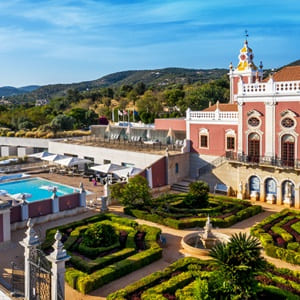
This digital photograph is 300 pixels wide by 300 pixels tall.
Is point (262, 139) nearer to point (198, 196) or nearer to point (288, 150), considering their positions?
point (288, 150)

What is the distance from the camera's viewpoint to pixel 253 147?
2664 cm

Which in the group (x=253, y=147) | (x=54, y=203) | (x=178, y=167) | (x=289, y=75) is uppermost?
(x=289, y=75)

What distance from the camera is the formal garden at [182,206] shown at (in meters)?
20.7

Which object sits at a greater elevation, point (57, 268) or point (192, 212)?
point (57, 268)

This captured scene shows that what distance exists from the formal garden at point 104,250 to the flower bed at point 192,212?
1942 mm

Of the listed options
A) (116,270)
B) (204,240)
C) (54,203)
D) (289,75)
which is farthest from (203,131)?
(116,270)

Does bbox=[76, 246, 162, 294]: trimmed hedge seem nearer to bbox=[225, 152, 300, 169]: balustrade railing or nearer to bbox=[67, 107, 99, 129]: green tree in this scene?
bbox=[225, 152, 300, 169]: balustrade railing

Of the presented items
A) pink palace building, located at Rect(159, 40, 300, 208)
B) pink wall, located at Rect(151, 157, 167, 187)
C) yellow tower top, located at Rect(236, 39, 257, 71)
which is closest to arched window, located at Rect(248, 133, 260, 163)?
pink palace building, located at Rect(159, 40, 300, 208)

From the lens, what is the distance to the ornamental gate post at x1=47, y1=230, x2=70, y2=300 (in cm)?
1071

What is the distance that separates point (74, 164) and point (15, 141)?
15654mm

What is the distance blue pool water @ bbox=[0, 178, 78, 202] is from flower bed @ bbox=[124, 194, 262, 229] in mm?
8315

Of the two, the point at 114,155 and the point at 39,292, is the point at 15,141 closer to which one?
the point at 114,155

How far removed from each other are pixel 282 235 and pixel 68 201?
491 inches

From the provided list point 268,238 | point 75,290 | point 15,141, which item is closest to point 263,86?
point 268,238
